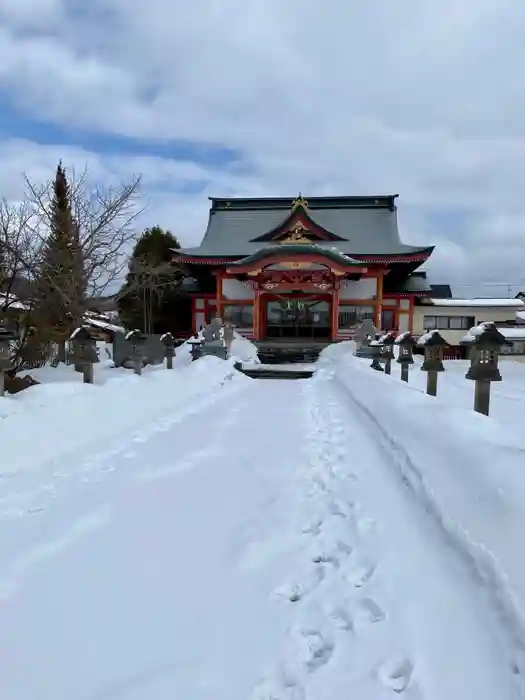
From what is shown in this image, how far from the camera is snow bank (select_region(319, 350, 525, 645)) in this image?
220 centimetres

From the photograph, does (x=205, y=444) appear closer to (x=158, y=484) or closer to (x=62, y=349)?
(x=158, y=484)

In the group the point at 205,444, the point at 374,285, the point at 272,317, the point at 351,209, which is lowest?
the point at 205,444

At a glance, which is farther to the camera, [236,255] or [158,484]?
[236,255]

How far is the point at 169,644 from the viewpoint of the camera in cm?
206

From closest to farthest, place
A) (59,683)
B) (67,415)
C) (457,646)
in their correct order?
(59,683)
(457,646)
(67,415)

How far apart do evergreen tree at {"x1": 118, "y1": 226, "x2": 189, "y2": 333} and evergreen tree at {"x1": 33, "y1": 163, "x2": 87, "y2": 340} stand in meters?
7.89

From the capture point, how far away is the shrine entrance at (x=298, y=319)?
23016mm

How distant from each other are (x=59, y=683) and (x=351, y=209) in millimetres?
27153

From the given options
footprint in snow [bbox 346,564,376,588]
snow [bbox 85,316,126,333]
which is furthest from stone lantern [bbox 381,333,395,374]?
footprint in snow [bbox 346,564,376,588]

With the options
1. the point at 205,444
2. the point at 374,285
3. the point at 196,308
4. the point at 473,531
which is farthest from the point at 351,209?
the point at 473,531

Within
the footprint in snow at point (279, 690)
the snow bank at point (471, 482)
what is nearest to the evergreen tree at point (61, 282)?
the snow bank at point (471, 482)

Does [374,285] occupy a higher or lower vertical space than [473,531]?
higher

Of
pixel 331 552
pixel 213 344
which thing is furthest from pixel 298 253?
pixel 331 552

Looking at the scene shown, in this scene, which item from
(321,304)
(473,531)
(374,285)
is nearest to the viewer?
(473,531)
